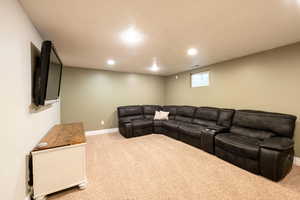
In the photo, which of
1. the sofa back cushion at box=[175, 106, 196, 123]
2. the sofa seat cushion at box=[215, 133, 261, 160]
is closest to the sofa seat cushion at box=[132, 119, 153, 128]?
A: the sofa back cushion at box=[175, 106, 196, 123]

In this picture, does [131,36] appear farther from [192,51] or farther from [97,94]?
[97,94]

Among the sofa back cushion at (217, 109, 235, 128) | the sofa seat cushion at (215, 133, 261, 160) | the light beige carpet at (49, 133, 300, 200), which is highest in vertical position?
the sofa back cushion at (217, 109, 235, 128)

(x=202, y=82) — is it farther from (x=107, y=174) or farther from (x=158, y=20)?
(x=107, y=174)

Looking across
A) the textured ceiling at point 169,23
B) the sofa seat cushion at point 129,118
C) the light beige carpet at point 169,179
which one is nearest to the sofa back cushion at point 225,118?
the light beige carpet at point 169,179

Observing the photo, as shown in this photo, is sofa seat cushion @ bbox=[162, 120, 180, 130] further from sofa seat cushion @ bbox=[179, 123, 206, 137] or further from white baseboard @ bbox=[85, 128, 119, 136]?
white baseboard @ bbox=[85, 128, 119, 136]

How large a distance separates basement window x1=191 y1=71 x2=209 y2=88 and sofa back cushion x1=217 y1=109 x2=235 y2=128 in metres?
1.25

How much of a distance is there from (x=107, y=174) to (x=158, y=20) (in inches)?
102

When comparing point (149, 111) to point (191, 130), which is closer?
point (191, 130)

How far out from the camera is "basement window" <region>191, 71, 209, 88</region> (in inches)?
174

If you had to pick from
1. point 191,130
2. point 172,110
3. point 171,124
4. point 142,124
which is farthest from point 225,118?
point 142,124

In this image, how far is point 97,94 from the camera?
185 inches

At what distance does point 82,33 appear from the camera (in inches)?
81.8

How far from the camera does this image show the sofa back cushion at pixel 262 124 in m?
2.42

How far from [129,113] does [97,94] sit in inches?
53.7
